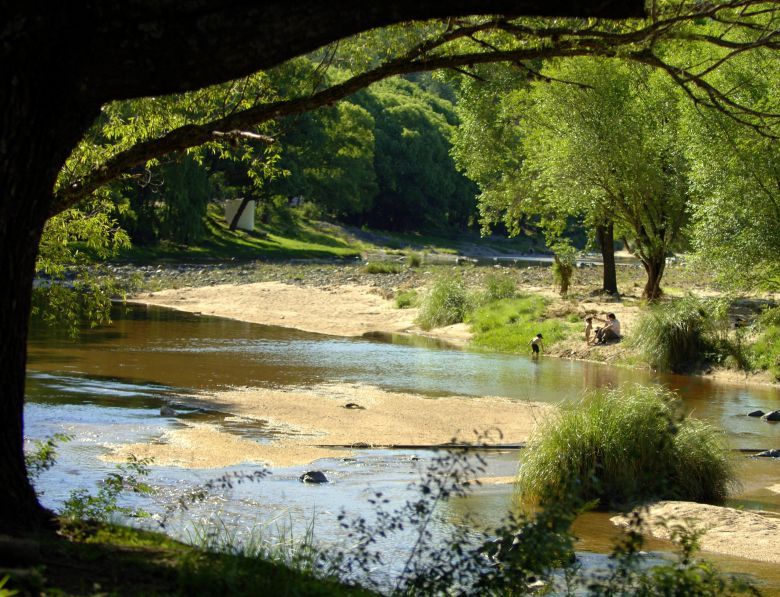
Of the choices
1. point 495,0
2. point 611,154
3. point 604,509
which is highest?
point 611,154

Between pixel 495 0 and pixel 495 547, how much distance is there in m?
3.10

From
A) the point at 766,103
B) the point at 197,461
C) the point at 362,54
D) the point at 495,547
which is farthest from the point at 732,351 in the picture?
the point at 495,547

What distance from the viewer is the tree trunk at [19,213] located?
5570 millimetres

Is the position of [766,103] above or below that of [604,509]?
above

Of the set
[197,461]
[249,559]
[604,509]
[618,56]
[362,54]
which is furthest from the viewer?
[197,461]

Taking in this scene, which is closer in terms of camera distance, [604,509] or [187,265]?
[604,509]

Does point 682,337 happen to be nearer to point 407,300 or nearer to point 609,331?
point 609,331

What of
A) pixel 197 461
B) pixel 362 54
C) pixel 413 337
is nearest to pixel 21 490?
pixel 362 54

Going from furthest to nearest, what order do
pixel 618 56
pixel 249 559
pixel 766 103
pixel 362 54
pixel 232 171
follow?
1. pixel 232 171
2. pixel 766 103
3. pixel 362 54
4. pixel 618 56
5. pixel 249 559

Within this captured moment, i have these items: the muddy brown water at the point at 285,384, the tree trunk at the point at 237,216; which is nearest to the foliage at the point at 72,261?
the muddy brown water at the point at 285,384

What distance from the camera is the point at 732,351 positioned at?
81.6ft

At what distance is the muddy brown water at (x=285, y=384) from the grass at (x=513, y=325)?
1.65m

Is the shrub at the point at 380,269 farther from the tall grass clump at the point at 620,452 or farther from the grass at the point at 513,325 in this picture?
the tall grass clump at the point at 620,452

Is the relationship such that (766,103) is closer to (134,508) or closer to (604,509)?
(604,509)
